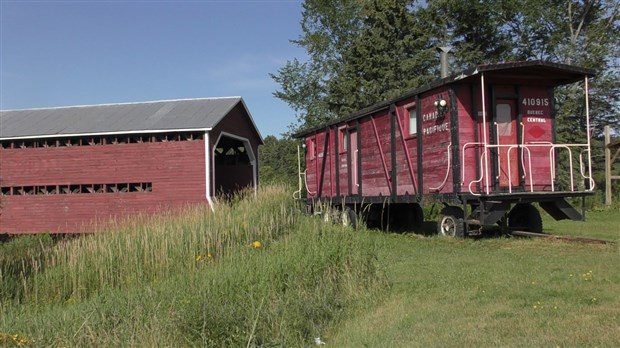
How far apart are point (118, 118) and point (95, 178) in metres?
3.11

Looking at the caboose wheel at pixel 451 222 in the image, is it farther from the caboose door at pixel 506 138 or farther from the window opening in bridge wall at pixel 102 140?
the window opening in bridge wall at pixel 102 140

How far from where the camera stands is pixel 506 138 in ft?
37.0

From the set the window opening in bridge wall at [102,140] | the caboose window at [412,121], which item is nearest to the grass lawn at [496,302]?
the caboose window at [412,121]

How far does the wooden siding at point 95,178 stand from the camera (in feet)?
75.2

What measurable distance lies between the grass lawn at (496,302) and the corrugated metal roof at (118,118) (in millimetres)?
16309

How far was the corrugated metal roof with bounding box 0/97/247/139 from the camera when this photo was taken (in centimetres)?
2355

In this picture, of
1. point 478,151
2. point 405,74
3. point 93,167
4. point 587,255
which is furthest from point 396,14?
point 587,255

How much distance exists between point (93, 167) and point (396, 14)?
20029 millimetres

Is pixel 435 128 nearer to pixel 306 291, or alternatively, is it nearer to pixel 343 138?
pixel 343 138

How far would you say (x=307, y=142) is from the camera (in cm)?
1886

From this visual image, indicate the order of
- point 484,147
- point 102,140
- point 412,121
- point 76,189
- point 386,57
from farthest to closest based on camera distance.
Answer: point 386,57 < point 76,189 < point 102,140 < point 412,121 < point 484,147

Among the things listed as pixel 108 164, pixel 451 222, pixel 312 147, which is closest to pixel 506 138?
pixel 451 222

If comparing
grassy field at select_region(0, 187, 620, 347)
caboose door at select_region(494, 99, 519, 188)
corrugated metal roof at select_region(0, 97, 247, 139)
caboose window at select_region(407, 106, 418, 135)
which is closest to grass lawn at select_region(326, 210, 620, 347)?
grassy field at select_region(0, 187, 620, 347)

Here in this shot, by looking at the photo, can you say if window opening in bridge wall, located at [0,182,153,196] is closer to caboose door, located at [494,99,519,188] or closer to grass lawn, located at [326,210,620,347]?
caboose door, located at [494,99,519,188]
